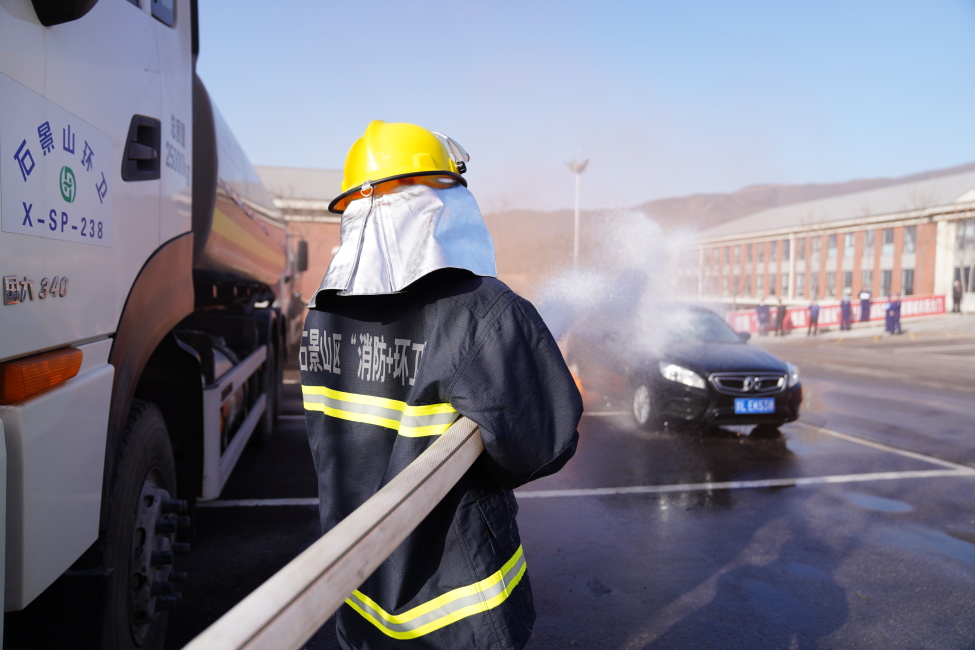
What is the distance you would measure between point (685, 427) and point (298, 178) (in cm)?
4493

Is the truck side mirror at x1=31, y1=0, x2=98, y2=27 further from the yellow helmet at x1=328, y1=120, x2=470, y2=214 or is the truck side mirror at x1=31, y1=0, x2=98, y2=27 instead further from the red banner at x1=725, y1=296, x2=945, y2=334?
the red banner at x1=725, y1=296, x2=945, y2=334

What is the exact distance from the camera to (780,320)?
28984 millimetres

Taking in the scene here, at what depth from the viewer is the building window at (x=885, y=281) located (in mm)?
52219

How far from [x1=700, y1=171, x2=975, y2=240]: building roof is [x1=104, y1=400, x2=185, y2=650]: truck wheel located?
55.6m

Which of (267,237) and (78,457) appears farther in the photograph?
(267,237)

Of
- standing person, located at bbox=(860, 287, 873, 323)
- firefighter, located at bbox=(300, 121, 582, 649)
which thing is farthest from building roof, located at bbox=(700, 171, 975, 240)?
firefighter, located at bbox=(300, 121, 582, 649)

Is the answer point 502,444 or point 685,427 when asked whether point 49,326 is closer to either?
point 502,444

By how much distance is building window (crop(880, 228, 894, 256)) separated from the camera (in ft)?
171

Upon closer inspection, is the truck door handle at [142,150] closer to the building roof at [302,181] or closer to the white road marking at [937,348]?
the white road marking at [937,348]

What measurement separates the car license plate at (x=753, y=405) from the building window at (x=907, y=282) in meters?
51.0

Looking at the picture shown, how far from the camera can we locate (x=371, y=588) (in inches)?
69.4

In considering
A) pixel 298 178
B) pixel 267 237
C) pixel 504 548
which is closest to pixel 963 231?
pixel 298 178

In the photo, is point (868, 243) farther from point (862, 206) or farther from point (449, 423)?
point (449, 423)

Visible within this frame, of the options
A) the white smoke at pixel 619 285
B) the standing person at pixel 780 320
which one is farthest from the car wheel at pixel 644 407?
the standing person at pixel 780 320
